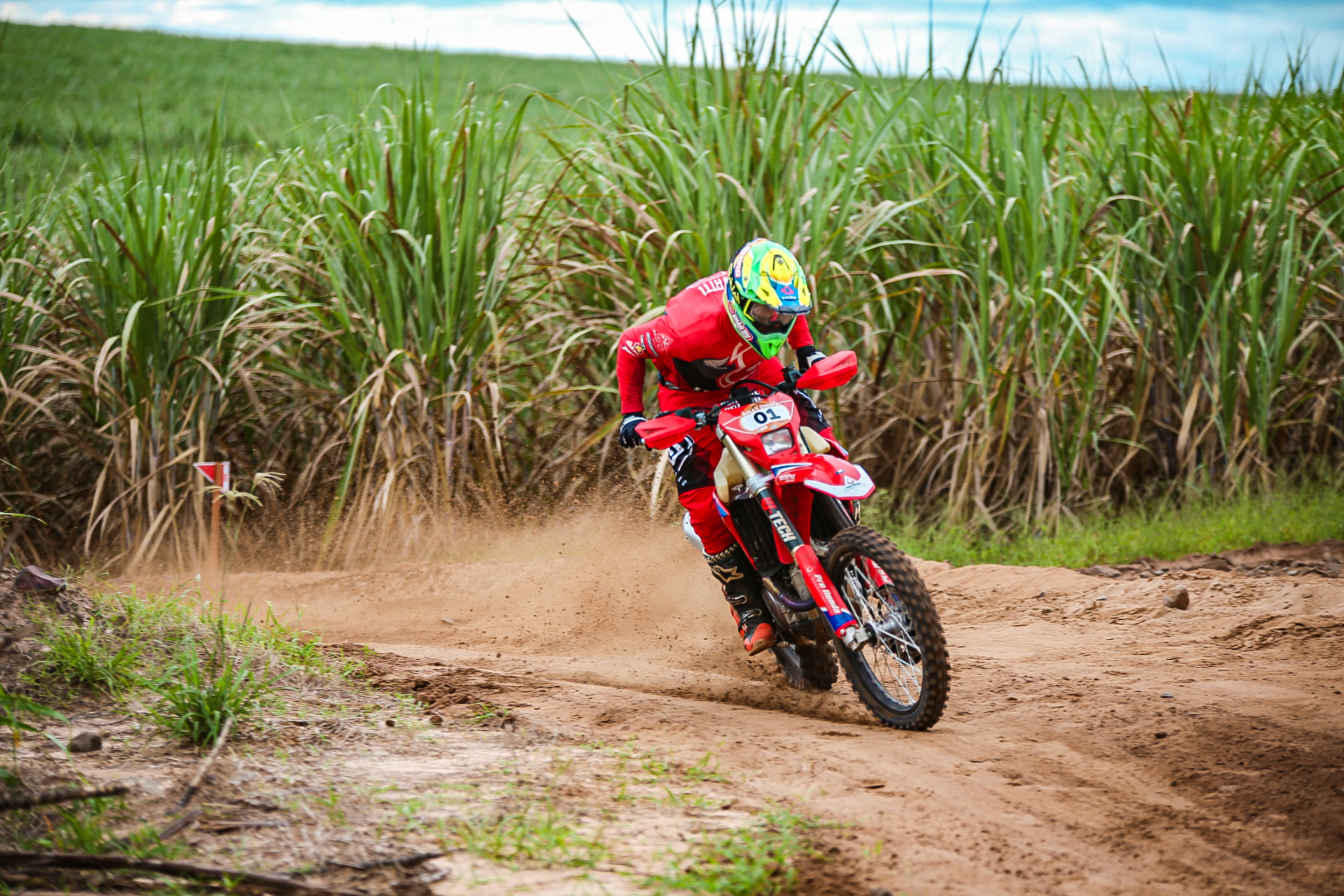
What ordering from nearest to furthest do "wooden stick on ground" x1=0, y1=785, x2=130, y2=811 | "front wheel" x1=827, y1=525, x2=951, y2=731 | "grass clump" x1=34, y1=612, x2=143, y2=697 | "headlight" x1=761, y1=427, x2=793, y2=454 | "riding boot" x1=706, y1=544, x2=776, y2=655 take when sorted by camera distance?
"wooden stick on ground" x1=0, y1=785, x2=130, y2=811 → "front wheel" x1=827, y1=525, x2=951, y2=731 → "grass clump" x1=34, y1=612, x2=143, y2=697 → "headlight" x1=761, y1=427, x2=793, y2=454 → "riding boot" x1=706, y1=544, x2=776, y2=655

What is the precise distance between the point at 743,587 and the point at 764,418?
2.74 ft

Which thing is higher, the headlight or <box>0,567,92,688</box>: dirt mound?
the headlight

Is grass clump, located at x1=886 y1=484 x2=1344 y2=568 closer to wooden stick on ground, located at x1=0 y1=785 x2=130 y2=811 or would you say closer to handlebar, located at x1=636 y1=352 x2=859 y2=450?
handlebar, located at x1=636 y1=352 x2=859 y2=450

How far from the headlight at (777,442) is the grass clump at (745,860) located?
4.76ft

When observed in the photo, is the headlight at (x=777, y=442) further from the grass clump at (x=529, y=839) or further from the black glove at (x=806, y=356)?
the grass clump at (x=529, y=839)

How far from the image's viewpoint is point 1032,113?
6754 millimetres

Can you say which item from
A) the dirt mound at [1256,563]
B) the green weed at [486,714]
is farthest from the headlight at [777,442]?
the dirt mound at [1256,563]

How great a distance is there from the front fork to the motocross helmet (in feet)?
1.38

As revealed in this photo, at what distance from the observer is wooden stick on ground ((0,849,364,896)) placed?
2.06 metres

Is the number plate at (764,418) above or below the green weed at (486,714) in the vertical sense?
above

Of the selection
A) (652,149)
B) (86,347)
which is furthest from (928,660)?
(86,347)

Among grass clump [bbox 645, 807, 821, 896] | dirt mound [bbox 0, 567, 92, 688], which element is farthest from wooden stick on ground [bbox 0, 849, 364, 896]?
dirt mound [bbox 0, 567, 92, 688]

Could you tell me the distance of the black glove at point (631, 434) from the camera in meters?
3.92

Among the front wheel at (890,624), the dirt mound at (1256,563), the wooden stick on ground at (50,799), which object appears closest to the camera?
the wooden stick on ground at (50,799)
